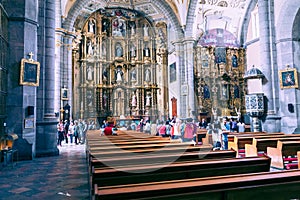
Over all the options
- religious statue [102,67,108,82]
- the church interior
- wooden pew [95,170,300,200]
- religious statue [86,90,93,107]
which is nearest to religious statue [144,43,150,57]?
the church interior

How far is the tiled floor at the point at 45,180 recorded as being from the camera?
4391 millimetres

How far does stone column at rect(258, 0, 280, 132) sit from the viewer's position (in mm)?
10609

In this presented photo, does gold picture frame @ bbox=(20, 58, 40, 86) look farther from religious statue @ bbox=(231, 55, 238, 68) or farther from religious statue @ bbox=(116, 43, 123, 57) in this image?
religious statue @ bbox=(231, 55, 238, 68)

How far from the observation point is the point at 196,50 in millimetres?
21688

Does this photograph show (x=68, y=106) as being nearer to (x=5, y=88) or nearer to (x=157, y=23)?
(x=5, y=88)

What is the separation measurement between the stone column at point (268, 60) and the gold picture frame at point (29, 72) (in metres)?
9.37

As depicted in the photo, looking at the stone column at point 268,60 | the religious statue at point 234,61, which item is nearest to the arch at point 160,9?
the religious statue at point 234,61

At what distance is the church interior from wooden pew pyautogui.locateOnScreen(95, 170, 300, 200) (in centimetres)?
1

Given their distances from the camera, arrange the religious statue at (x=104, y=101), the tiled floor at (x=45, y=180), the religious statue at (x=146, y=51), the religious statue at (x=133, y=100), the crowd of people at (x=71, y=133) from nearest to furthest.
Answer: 1. the tiled floor at (x=45, y=180)
2. the crowd of people at (x=71, y=133)
3. the religious statue at (x=104, y=101)
4. the religious statue at (x=133, y=100)
5. the religious statue at (x=146, y=51)

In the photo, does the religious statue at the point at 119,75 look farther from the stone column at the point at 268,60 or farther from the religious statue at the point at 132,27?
the stone column at the point at 268,60

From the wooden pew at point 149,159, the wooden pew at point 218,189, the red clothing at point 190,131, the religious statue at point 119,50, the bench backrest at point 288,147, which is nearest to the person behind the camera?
the wooden pew at point 218,189

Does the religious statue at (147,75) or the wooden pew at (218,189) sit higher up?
the religious statue at (147,75)

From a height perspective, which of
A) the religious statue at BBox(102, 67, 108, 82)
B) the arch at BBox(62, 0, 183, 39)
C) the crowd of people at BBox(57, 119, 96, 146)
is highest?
the arch at BBox(62, 0, 183, 39)

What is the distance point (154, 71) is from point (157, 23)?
4807 mm
